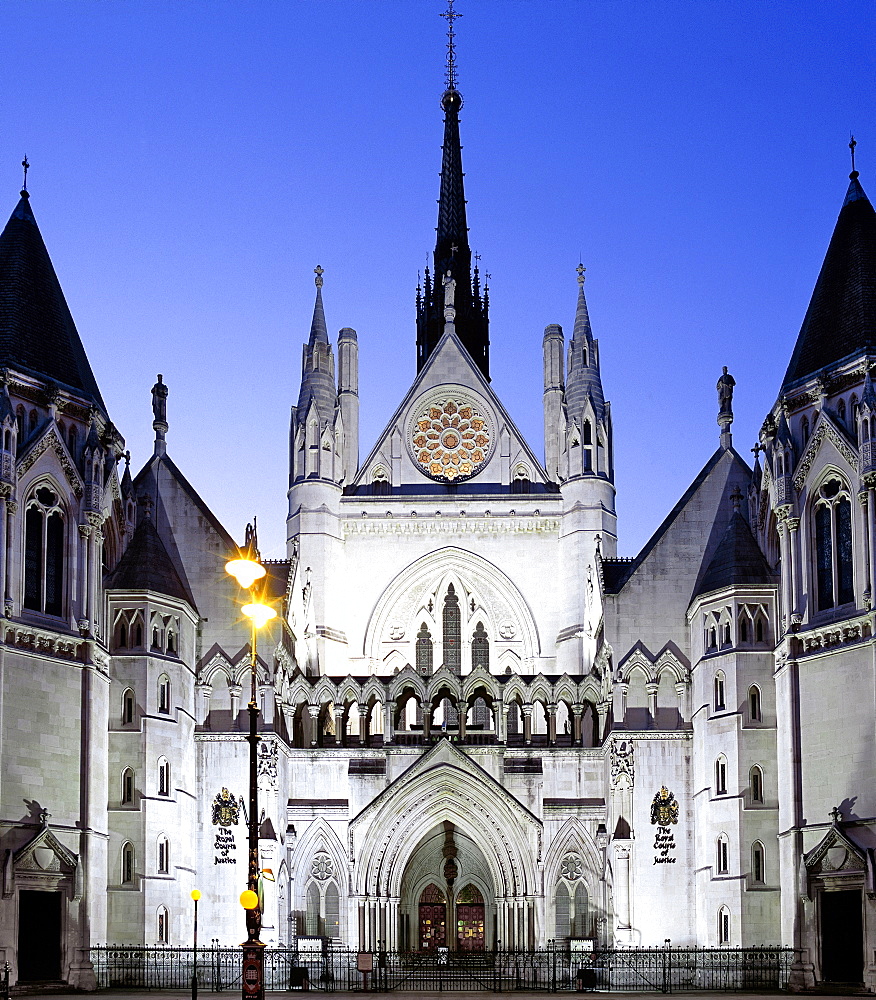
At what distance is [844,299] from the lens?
42500mm

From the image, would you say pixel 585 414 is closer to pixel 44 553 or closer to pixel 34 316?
pixel 34 316

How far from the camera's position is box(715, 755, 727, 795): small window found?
149ft

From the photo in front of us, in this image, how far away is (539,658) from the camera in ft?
193

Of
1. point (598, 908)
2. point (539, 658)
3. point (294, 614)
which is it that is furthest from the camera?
point (539, 658)

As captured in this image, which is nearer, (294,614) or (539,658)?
(294,614)

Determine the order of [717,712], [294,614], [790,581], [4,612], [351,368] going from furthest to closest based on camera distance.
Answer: [351,368]
[294,614]
[717,712]
[790,581]
[4,612]

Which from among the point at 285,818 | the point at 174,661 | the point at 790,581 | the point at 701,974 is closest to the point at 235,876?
the point at 285,818

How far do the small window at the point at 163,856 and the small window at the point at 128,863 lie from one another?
3.14 ft

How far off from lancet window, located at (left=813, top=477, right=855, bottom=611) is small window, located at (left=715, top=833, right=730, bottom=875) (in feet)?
25.5

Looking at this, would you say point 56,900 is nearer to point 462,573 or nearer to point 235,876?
point 235,876

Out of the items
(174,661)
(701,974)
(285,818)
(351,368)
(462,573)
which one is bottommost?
(701,974)

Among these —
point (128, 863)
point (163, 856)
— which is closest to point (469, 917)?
point (163, 856)

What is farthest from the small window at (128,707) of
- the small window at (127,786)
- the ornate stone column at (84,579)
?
the ornate stone column at (84,579)

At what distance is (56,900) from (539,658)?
23.0m
